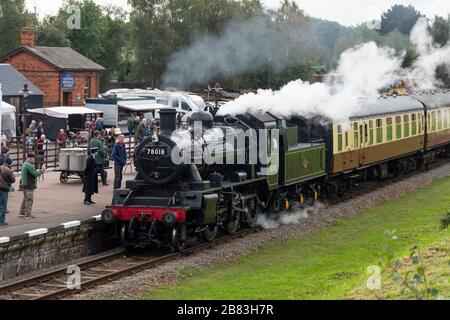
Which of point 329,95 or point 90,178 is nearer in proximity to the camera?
point 90,178

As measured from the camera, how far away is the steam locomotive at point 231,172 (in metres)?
16.4

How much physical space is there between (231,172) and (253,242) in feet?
5.90

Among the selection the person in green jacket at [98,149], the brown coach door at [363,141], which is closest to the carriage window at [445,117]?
the brown coach door at [363,141]

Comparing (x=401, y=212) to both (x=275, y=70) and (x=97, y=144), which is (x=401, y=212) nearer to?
(x=97, y=144)

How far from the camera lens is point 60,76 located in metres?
45.4

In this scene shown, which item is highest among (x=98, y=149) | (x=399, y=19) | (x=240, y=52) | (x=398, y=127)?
(x=399, y=19)

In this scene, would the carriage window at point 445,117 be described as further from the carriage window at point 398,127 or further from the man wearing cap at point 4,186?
the man wearing cap at point 4,186

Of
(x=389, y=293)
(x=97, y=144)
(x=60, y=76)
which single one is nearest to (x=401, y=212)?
(x=97, y=144)

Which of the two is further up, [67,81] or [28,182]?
[67,81]

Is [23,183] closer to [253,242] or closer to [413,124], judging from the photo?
[253,242]

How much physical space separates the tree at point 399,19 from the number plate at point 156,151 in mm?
60798

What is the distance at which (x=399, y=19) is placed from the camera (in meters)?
77.6

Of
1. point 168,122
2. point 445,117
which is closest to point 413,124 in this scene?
point 445,117

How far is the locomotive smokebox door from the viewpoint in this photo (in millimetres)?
16297
